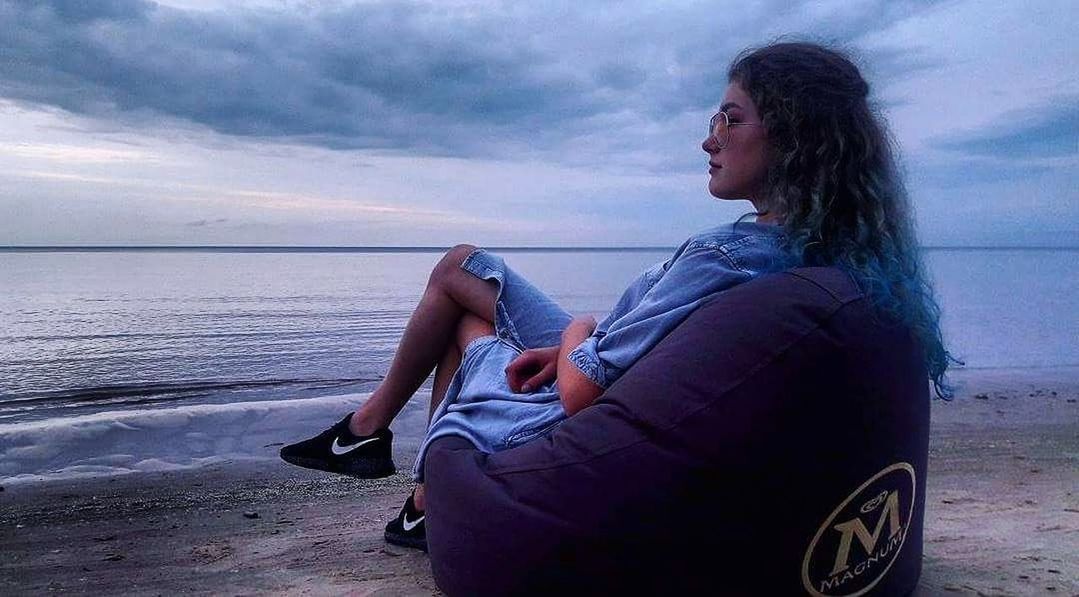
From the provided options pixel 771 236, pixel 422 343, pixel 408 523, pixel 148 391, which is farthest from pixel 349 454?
pixel 148 391

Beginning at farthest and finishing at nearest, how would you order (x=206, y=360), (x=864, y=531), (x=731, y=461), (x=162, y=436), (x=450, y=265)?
(x=206, y=360), (x=162, y=436), (x=450, y=265), (x=864, y=531), (x=731, y=461)

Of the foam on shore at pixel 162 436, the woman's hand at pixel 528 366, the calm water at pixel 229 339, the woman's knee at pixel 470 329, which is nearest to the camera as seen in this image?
the woman's hand at pixel 528 366

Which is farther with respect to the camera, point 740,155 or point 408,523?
point 408,523

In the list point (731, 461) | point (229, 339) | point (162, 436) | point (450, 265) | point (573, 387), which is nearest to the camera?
point (731, 461)

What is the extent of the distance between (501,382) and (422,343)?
1.92 feet

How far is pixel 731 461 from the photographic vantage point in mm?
1981

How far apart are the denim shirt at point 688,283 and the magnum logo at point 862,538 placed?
62 centimetres

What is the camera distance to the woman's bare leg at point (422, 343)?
3.11 meters

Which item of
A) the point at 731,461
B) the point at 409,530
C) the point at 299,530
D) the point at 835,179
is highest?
the point at 835,179

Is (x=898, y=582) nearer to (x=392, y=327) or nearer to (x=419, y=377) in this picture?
(x=419, y=377)

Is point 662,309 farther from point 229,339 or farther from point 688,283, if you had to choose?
point 229,339

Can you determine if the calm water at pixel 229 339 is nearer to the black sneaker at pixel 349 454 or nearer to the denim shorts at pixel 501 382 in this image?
the denim shorts at pixel 501 382

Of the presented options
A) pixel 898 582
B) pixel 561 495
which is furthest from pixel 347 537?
pixel 898 582

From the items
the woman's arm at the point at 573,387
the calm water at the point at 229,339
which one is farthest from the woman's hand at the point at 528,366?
the calm water at the point at 229,339
